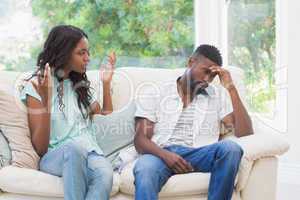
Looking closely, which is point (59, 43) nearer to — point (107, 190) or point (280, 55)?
point (107, 190)

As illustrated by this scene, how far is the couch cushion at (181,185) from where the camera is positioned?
6.08ft

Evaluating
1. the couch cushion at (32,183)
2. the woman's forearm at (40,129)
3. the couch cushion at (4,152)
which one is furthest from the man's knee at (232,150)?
the couch cushion at (4,152)

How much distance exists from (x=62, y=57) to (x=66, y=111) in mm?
275

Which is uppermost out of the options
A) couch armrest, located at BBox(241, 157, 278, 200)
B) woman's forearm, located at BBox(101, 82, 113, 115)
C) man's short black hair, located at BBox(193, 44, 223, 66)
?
man's short black hair, located at BBox(193, 44, 223, 66)

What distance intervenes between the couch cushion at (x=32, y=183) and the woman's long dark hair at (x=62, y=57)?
0.38m

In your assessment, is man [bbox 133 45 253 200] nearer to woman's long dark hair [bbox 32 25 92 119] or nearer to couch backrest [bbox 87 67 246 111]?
couch backrest [bbox 87 67 246 111]

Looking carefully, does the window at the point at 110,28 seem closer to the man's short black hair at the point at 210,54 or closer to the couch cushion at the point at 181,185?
the man's short black hair at the point at 210,54

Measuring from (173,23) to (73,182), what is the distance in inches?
77.6

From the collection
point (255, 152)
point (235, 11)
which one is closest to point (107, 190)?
point (255, 152)

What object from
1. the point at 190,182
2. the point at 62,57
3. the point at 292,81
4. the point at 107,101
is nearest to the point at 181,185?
the point at 190,182

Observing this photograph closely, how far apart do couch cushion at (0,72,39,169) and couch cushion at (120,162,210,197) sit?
47 cm

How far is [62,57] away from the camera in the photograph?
6.97ft

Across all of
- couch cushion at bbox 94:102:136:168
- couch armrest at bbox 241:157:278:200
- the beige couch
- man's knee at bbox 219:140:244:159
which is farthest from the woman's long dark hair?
couch armrest at bbox 241:157:278:200

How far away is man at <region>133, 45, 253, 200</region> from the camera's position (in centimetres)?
193
